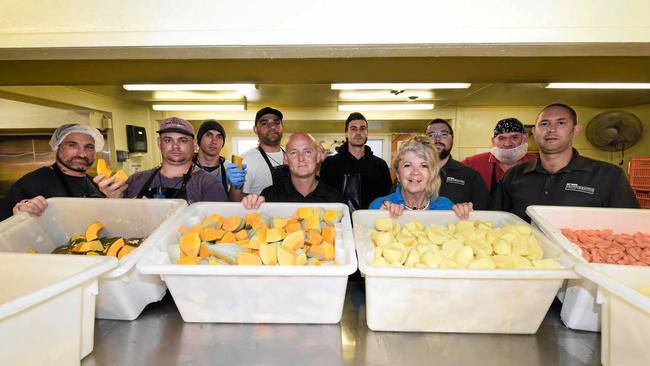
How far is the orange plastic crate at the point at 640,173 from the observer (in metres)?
3.88

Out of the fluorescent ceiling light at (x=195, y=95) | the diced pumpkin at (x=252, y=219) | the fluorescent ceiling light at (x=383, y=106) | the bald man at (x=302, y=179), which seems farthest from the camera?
the fluorescent ceiling light at (x=383, y=106)

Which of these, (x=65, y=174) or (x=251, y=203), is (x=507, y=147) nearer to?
(x=251, y=203)

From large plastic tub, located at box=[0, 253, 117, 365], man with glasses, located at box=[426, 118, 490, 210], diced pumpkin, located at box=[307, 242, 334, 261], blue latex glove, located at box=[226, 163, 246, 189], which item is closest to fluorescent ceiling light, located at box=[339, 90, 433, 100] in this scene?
man with glasses, located at box=[426, 118, 490, 210]

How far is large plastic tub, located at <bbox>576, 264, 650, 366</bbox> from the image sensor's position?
660mm

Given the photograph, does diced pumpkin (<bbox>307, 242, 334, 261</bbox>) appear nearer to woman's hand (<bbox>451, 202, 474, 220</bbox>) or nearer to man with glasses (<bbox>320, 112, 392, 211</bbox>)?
woman's hand (<bbox>451, 202, 474, 220</bbox>)

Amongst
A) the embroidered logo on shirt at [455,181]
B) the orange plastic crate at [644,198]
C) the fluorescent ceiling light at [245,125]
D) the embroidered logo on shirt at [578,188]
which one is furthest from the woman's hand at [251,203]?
the fluorescent ceiling light at [245,125]

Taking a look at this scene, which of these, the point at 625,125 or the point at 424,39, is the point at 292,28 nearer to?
the point at 424,39

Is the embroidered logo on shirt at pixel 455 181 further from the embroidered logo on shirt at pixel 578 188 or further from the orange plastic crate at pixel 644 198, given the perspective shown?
the orange plastic crate at pixel 644 198

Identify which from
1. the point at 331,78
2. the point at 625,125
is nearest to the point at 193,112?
the point at 331,78

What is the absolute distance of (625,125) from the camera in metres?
4.71

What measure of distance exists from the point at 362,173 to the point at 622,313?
6.87ft

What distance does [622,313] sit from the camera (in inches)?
27.8

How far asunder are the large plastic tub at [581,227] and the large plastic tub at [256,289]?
652 mm

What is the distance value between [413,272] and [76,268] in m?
0.86
